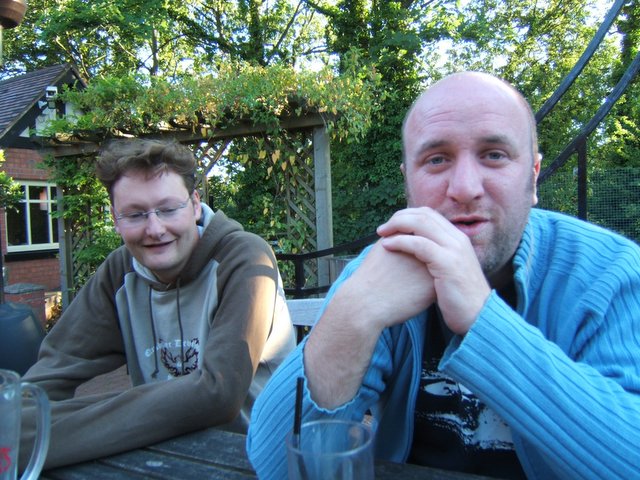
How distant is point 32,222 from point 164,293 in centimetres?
1211

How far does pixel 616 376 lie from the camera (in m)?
0.86

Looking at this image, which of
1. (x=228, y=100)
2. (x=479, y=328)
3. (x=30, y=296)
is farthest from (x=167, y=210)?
(x=30, y=296)

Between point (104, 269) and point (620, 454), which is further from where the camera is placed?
point (104, 269)

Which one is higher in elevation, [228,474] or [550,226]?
[550,226]

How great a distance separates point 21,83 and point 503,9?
11.9m

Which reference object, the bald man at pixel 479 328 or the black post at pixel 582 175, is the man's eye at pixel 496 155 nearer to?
the bald man at pixel 479 328

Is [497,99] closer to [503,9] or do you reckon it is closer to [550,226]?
[550,226]

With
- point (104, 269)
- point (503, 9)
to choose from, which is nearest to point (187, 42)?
point (503, 9)

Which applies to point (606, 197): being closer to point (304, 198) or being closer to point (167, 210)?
point (304, 198)

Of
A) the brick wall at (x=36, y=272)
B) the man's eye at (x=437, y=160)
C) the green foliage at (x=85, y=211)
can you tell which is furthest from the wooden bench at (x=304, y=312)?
the brick wall at (x=36, y=272)

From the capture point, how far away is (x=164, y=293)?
1.91 m

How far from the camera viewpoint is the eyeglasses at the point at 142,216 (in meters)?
1.83

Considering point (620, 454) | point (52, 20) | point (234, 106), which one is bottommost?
point (620, 454)

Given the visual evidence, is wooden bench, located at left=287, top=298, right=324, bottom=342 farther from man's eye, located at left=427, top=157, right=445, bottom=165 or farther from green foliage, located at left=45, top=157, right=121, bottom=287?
green foliage, located at left=45, top=157, right=121, bottom=287
